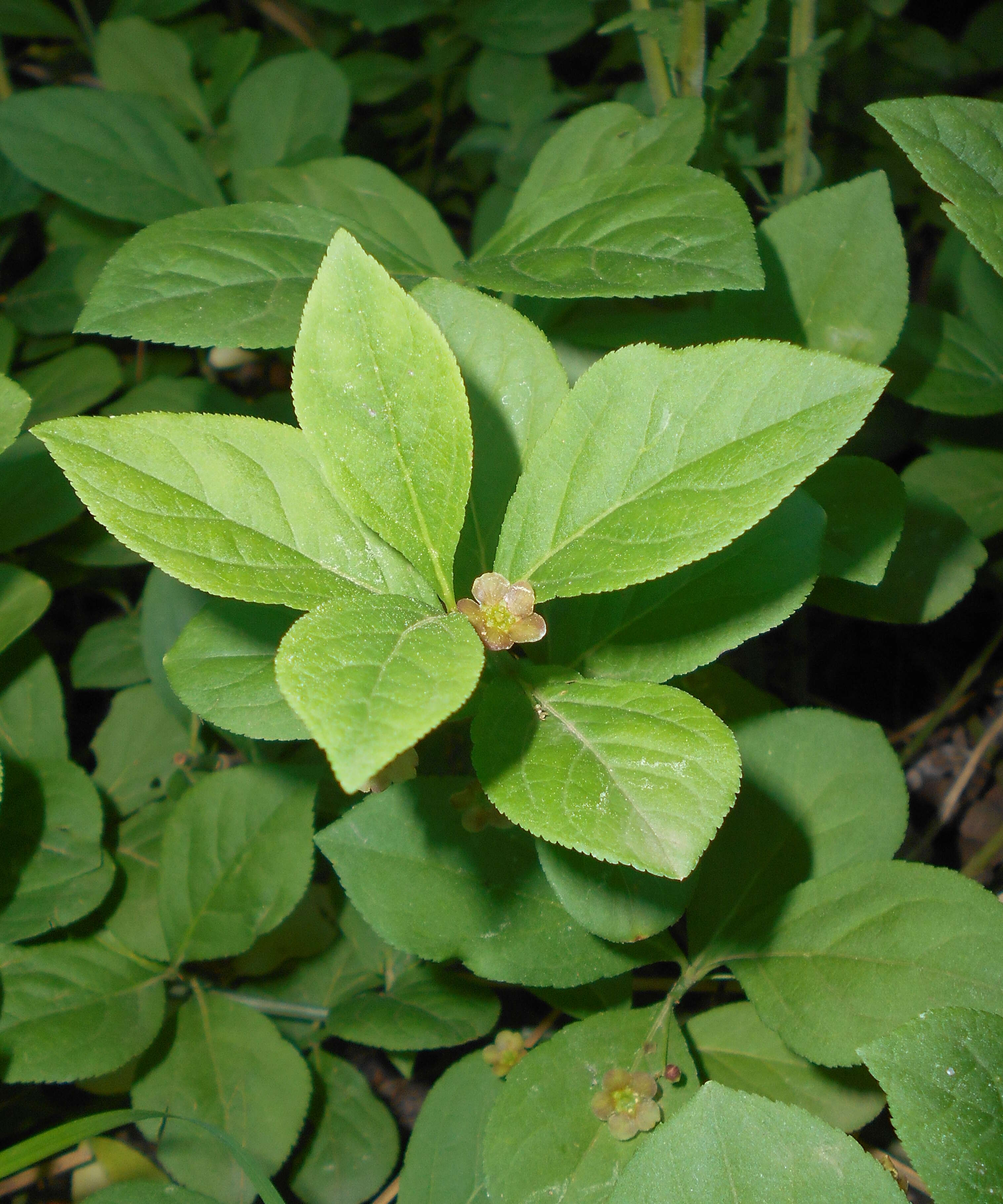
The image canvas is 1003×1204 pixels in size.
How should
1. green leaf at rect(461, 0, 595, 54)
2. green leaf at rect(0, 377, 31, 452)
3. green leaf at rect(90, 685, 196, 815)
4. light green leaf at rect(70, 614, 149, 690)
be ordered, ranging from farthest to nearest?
green leaf at rect(461, 0, 595, 54), light green leaf at rect(70, 614, 149, 690), green leaf at rect(90, 685, 196, 815), green leaf at rect(0, 377, 31, 452)

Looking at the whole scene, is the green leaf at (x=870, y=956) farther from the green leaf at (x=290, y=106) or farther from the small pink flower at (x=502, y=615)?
the green leaf at (x=290, y=106)

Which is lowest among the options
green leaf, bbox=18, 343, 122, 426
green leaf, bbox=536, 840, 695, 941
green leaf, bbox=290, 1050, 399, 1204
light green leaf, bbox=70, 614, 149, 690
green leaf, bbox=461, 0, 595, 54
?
green leaf, bbox=290, 1050, 399, 1204

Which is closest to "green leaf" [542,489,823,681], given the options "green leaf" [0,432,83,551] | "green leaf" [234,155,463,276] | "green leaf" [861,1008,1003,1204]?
"green leaf" [861,1008,1003,1204]

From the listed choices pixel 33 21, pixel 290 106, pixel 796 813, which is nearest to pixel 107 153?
pixel 290 106

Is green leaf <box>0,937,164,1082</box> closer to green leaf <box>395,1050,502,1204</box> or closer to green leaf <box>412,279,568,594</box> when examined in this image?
green leaf <box>395,1050,502,1204</box>

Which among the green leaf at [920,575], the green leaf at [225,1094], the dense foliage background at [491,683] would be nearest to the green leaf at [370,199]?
the dense foliage background at [491,683]

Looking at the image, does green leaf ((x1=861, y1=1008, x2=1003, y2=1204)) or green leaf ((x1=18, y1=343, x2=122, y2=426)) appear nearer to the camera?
green leaf ((x1=861, y1=1008, x2=1003, y2=1204))
